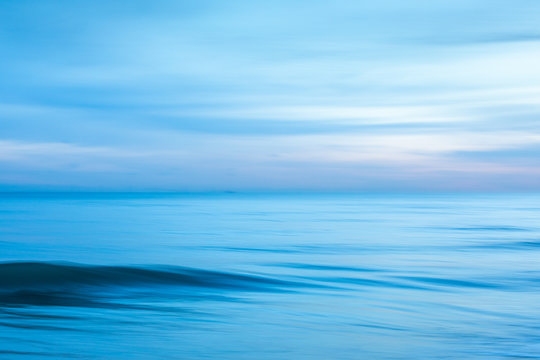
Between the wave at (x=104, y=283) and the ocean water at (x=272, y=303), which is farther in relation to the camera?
the wave at (x=104, y=283)

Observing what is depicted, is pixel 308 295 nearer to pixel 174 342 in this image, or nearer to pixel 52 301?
pixel 174 342

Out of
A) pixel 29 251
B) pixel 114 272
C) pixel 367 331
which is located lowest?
pixel 367 331

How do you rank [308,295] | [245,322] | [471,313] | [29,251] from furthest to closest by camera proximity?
[29,251] < [308,295] < [471,313] < [245,322]

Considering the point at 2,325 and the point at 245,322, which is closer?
the point at 2,325

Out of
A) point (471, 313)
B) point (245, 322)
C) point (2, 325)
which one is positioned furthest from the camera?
point (471, 313)

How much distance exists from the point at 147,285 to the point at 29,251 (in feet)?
29.3

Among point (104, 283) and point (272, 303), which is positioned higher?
point (104, 283)

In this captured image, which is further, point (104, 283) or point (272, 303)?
point (104, 283)

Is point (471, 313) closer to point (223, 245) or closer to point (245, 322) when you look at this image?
point (245, 322)

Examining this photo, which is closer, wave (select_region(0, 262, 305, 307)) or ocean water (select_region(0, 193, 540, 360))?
ocean water (select_region(0, 193, 540, 360))

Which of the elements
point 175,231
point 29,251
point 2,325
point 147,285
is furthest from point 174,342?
point 175,231

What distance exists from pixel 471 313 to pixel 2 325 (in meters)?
7.01

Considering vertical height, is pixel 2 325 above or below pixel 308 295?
below

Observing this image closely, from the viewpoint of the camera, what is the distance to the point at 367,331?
6957mm
